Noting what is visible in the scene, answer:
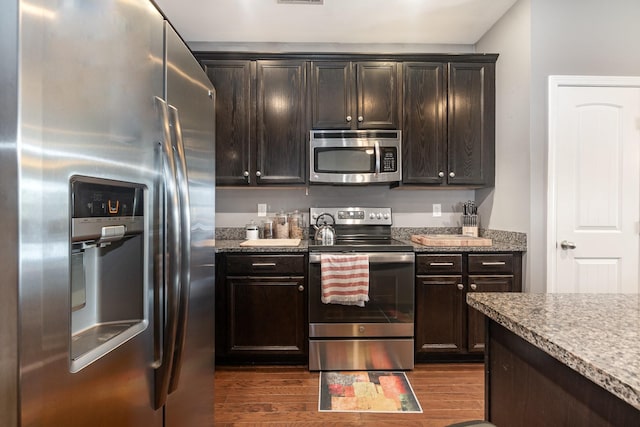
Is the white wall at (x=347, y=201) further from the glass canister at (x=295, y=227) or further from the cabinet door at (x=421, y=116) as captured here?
the cabinet door at (x=421, y=116)

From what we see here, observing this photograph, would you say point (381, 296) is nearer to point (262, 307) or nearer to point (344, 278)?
point (344, 278)

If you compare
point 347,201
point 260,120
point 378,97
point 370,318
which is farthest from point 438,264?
point 260,120

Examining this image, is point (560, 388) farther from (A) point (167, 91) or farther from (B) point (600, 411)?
(A) point (167, 91)

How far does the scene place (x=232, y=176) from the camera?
2695mm

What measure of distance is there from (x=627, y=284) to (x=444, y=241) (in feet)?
4.03

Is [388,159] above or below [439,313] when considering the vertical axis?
above

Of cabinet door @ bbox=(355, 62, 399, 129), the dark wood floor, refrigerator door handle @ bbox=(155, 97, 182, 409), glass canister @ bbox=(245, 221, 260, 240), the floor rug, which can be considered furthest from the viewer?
glass canister @ bbox=(245, 221, 260, 240)

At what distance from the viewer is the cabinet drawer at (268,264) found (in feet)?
7.88

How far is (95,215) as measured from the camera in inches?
28.5

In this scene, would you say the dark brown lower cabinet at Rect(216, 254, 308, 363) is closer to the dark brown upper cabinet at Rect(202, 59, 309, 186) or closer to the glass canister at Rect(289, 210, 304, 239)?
the glass canister at Rect(289, 210, 304, 239)

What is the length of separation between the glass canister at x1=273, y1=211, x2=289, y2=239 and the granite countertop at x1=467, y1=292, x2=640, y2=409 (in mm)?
1981

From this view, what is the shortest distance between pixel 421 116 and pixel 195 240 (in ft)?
7.10

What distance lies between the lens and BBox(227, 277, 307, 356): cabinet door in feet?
7.86

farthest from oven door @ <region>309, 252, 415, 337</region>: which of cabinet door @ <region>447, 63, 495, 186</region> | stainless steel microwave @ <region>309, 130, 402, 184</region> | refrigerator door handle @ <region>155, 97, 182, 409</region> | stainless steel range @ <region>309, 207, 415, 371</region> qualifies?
refrigerator door handle @ <region>155, 97, 182, 409</region>
